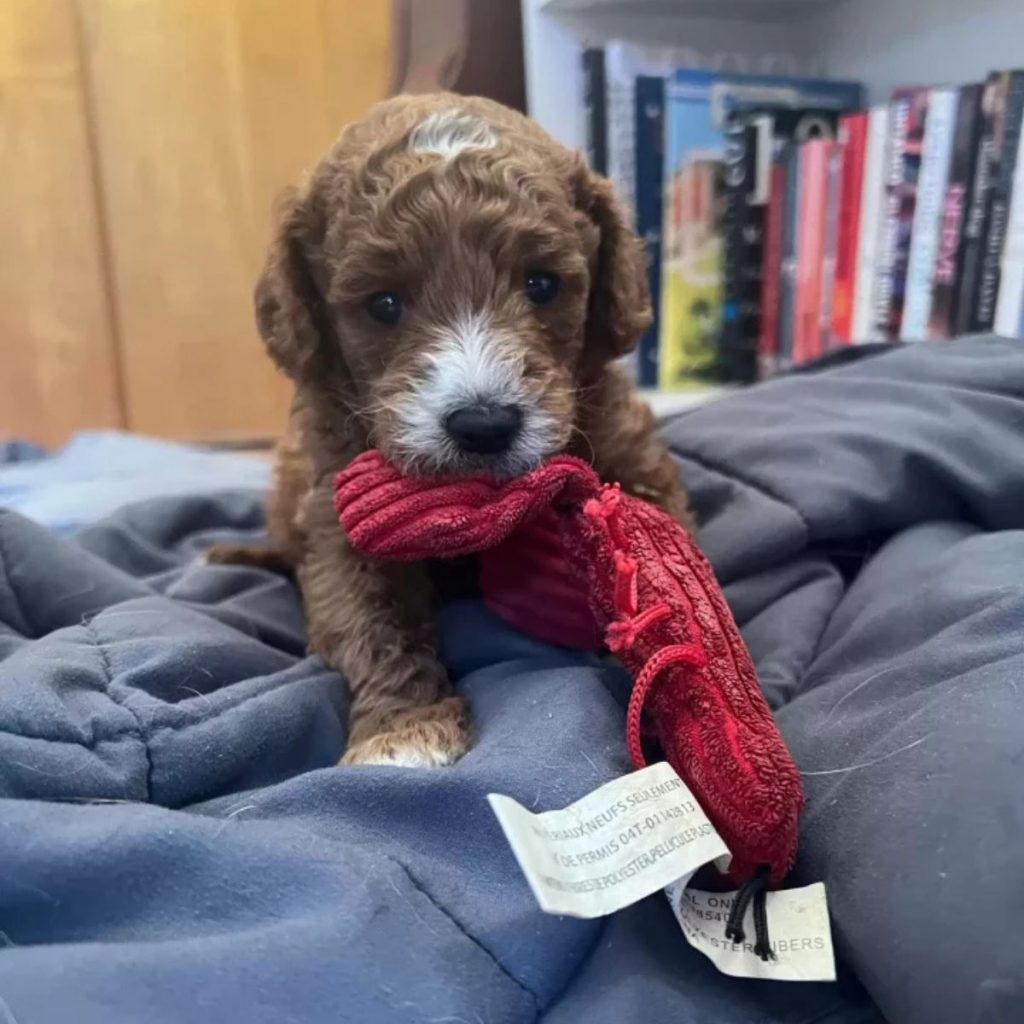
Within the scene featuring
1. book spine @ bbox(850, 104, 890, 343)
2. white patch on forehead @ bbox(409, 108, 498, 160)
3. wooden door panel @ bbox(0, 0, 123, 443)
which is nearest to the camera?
white patch on forehead @ bbox(409, 108, 498, 160)

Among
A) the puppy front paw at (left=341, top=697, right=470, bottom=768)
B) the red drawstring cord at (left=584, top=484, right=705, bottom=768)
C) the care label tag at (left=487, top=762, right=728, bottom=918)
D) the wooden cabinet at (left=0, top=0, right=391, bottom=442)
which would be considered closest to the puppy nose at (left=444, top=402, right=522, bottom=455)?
the red drawstring cord at (left=584, top=484, right=705, bottom=768)

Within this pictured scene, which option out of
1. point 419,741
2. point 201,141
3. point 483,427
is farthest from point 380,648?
point 201,141

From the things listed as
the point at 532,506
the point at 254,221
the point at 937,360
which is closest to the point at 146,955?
the point at 532,506

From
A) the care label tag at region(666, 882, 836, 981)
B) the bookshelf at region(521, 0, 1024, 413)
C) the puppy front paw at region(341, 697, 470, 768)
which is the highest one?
the bookshelf at region(521, 0, 1024, 413)

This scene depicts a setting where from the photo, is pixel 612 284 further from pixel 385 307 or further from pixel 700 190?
pixel 700 190

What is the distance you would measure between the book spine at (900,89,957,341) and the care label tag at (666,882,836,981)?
Result: 149 cm

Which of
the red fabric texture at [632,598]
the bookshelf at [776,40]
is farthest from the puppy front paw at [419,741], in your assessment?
the bookshelf at [776,40]

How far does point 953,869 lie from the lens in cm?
76

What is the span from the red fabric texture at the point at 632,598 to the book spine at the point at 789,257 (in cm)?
136

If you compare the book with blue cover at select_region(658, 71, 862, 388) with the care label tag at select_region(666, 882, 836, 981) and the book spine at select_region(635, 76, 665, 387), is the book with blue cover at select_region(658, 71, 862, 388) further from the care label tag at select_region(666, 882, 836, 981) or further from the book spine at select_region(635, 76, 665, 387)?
the care label tag at select_region(666, 882, 836, 981)

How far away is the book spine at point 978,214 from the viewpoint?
1.95 m

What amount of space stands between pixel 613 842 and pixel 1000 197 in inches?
65.4

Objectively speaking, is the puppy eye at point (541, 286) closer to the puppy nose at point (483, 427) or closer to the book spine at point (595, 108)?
the puppy nose at point (483, 427)

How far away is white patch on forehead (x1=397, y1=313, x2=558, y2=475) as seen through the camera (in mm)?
1136
